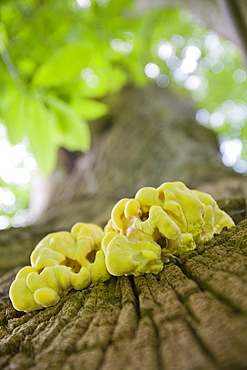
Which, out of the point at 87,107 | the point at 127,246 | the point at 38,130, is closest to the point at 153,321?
the point at 127,246

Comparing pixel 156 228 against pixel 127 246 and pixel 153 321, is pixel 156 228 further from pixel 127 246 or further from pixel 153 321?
pixel 153 321

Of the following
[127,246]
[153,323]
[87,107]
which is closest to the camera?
[153,323]

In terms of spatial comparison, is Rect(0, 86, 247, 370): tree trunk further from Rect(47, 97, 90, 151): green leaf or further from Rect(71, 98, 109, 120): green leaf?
Rect(71, 98, 109, 120): green leaf

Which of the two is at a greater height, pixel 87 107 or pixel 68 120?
pixel 87 107

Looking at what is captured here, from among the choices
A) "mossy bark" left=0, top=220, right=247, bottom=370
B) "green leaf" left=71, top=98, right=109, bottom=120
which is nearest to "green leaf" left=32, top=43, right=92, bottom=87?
"green leaf" left=71, top=98, right=109, bottom=120

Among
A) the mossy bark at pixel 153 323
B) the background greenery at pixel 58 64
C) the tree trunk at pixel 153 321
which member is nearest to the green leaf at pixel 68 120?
the background greenery at pixel 58 64

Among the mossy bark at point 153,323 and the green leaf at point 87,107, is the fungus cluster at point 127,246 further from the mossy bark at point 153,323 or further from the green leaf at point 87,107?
the green leaf at point 87,107
